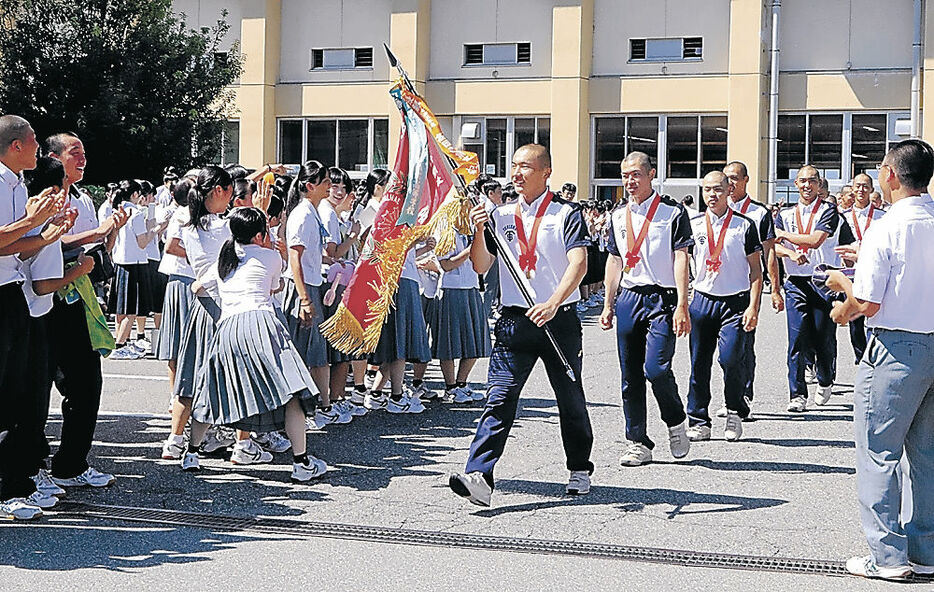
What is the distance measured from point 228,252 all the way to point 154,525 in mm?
1978

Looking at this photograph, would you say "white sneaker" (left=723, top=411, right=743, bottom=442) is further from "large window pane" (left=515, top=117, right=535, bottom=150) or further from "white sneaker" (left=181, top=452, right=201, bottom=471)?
"large window pane" (left=515, top=117, right=535, bottom=150)

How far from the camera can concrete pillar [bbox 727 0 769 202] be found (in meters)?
33.1

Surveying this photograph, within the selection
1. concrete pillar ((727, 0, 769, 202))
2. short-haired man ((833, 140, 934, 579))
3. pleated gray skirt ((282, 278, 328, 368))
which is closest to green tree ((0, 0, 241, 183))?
concrete pillar ((727, 0, 769, 202))

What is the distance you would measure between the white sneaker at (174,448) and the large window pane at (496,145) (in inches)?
1096

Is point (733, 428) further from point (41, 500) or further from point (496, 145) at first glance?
point (496, 145)

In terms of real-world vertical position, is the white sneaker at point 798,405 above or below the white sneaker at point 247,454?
above

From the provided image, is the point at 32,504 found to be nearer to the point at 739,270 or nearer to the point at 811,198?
the point at 739,270

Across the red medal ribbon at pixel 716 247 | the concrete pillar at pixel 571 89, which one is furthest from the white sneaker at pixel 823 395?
the concrete pillar at pixel 571 89

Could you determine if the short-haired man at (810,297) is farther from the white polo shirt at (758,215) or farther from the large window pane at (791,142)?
the large window pane at (791,142)

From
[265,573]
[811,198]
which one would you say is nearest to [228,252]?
[265,573]

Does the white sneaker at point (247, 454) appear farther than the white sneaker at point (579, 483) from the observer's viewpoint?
Yes

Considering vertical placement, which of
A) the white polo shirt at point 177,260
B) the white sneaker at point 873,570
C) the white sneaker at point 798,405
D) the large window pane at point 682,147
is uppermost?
the large window pane at point 682,147

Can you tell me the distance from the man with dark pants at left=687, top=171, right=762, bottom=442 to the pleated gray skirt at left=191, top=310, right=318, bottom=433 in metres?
3.47

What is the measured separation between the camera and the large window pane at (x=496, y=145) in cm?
3622
